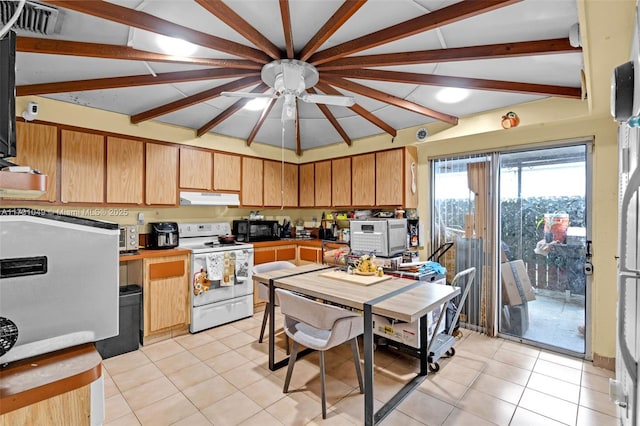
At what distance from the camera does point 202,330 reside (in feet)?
12.1

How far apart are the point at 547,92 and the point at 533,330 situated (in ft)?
8.28

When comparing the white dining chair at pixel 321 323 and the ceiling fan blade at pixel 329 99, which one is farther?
the ceiling fan blade at pixel 329 99

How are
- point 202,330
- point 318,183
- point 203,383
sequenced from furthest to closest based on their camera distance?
1. point 318,183
2. point 202,330
3. point 203,383

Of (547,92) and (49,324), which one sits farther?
(547,92)

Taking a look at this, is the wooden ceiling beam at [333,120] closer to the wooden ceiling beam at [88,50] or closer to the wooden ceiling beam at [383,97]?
the wooden ceiling beam at [383,97]

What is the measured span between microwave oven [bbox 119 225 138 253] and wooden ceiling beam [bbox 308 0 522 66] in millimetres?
2651

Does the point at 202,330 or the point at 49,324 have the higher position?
the point at 49,324

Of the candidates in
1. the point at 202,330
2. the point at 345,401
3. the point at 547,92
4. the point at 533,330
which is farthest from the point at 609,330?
the point at 202,330

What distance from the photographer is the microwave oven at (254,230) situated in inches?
178

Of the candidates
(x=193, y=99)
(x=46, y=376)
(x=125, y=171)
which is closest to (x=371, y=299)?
(x=46, y=376)

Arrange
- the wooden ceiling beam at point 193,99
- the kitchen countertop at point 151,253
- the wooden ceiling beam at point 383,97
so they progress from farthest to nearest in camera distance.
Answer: the kitchen countertop at point 151,253, the wooden ceiling beam at point 193,99, the wooden ceiling beam at point 383,97

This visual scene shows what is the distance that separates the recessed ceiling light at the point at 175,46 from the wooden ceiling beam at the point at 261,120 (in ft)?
3.08

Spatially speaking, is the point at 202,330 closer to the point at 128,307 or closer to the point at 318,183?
the point at 128,307

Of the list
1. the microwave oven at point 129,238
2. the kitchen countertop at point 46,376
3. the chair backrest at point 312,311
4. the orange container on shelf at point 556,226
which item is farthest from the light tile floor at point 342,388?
the kitchen countertop at point 46,376
